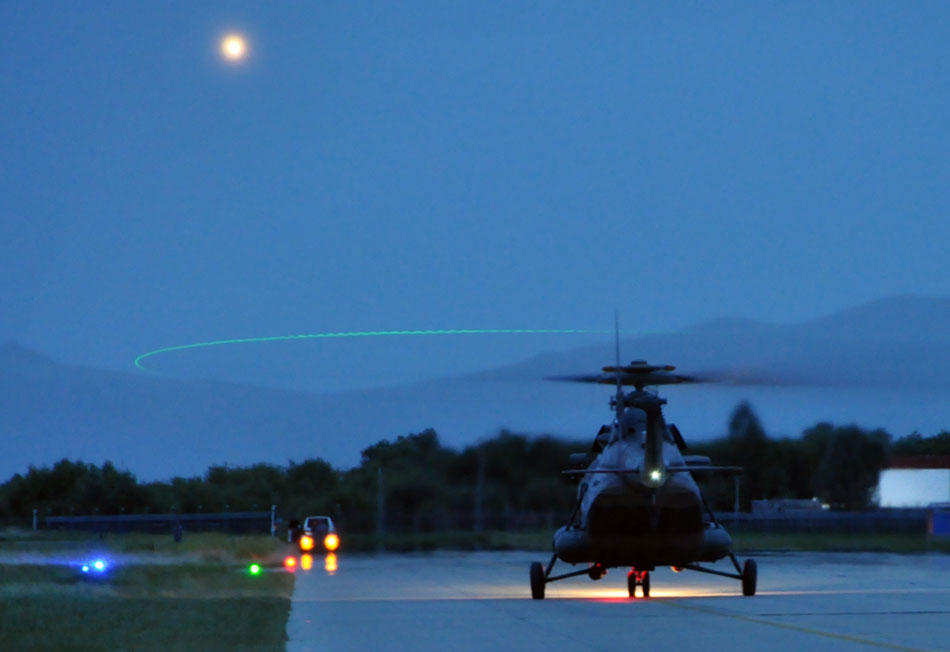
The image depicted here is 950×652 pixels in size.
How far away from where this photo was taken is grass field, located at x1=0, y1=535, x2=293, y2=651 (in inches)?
709

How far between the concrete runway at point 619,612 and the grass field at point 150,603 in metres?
0.75

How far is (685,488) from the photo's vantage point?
23.7m

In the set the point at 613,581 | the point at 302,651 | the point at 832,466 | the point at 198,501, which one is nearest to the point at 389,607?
the point at 302,651

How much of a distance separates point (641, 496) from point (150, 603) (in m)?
8.81

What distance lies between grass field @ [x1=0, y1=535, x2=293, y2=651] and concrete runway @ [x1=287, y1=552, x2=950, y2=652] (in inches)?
29.7

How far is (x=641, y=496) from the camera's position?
78.1ft

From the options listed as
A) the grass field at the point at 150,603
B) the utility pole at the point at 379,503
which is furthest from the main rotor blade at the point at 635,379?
the utility pole at the point at 379,503

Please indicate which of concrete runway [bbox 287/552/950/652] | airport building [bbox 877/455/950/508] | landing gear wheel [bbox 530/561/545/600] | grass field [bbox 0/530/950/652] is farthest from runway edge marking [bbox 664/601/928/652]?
airport building [bbox 877/455/950/508]

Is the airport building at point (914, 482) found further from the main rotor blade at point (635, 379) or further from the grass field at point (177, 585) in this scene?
the main rotor blade at point (635, 379)

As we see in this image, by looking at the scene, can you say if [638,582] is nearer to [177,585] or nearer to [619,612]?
[619,612]

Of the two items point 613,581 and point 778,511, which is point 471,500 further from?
point 778,511

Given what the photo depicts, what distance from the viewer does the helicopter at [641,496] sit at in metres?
23.5

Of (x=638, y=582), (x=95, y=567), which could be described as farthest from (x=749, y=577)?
(x=95, y=567)

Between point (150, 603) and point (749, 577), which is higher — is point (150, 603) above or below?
below
